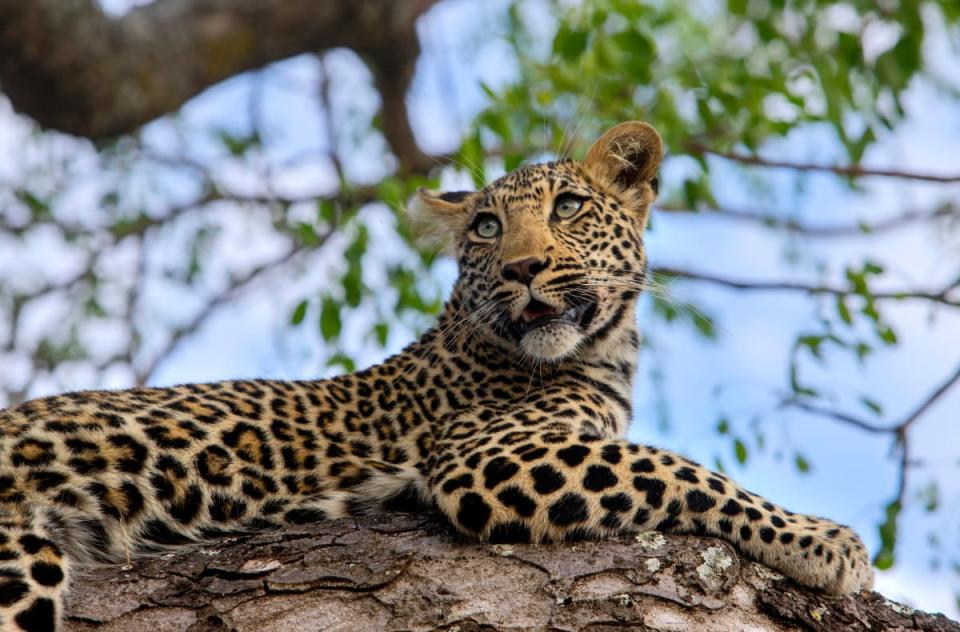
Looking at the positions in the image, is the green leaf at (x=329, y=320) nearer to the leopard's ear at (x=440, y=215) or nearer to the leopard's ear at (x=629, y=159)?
the leopard's ear at (x=440, y=215)

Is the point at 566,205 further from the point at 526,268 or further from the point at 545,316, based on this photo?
the point at 545,316

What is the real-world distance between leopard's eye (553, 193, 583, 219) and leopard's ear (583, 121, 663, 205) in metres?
0.39

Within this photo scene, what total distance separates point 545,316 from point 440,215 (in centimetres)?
162

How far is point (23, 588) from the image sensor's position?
14.7 feet

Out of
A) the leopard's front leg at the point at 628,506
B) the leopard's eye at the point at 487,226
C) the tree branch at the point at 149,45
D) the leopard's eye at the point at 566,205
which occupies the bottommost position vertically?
the leopard's front leg at the point at 628,506

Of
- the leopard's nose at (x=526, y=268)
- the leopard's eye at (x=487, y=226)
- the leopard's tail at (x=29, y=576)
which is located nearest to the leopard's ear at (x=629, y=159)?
the leopard's eye at (x=487, y=226)

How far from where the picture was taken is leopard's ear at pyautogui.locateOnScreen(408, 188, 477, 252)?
739 cm

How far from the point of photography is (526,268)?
618cm

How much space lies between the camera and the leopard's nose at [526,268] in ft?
20.2

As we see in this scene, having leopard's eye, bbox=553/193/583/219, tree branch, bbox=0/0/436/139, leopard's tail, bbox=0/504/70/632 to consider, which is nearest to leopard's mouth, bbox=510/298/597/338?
leopard's eye, bbox=553/193/583/219

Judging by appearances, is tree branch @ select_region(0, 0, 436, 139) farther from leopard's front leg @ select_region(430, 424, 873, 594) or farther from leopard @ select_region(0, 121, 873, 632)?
leopard's front leg @ select_region(430, 424, 873, 594)

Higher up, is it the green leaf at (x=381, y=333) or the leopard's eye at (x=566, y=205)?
the leopard's eye at (x=566, y=205)

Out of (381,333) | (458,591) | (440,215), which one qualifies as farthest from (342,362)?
(458,591)

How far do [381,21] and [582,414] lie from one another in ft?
22.7
